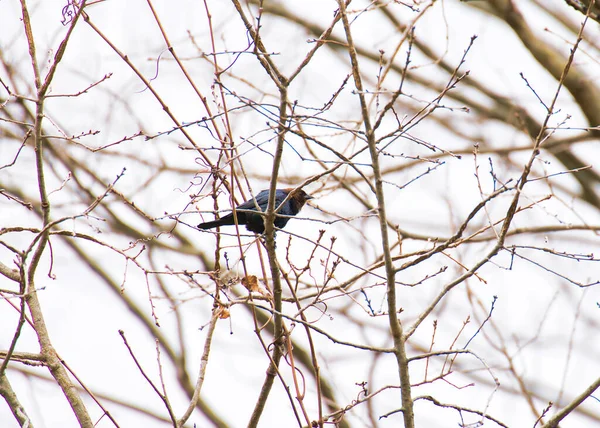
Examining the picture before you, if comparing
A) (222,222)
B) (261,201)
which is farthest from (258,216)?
(261,201)

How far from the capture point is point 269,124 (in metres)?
2.74

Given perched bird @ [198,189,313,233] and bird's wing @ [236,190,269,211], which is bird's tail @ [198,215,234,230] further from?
bird's wing @ [236,190,269,211]

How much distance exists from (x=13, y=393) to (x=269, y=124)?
4.98 ft

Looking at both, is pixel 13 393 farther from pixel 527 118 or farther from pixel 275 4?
pixel 275 4

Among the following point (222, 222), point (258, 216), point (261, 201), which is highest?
point (261, 201)

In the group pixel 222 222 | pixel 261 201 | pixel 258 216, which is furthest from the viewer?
pixel 261 201

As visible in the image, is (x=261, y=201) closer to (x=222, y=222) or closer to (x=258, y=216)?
(x=222, y=222)

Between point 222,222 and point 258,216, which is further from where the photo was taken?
point 222,222

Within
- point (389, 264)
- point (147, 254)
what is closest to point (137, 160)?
point (147, 254)

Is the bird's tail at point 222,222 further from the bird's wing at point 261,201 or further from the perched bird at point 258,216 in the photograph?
the bird's wing at point 261,201

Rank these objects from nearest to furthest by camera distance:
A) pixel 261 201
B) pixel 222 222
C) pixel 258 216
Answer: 1. pixel 258 216
2. pixel 222 222
3. pixel 261 201

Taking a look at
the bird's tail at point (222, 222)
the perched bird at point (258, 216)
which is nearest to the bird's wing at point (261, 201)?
the perched bird at point (258, 216)

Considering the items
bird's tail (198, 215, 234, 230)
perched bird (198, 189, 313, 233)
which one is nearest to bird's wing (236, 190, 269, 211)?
perched bird (198, 189, 313, 233)

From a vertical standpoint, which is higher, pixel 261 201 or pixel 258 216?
pixel 261 201
